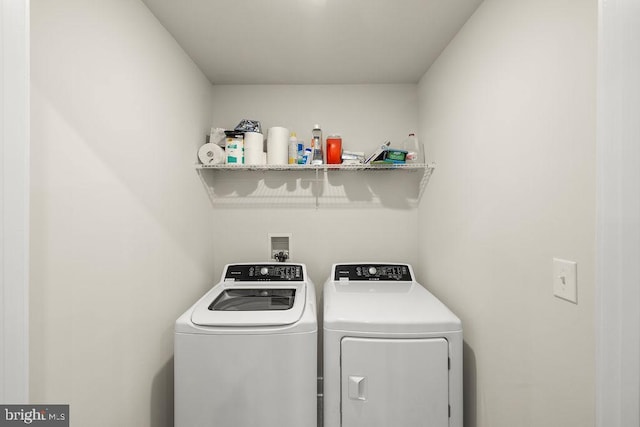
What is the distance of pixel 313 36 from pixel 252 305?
1.55 metres

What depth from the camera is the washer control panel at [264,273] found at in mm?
2084

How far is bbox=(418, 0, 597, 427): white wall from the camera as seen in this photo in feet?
2.98

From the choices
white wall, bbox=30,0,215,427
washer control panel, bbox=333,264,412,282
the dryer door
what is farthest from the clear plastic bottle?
white wall, bbox=30,0,215,427

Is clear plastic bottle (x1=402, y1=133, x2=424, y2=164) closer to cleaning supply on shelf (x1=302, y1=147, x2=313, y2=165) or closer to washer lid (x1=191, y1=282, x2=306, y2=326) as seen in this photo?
cleaning supply on shelf (x1=302, y1=147, x2=313, y2=165)

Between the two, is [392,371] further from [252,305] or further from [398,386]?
[252,305]

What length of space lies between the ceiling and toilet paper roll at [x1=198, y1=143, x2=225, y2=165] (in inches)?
21.9

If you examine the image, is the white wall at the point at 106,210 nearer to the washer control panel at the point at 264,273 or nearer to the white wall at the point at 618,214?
the washer control panel at the point at 264,273

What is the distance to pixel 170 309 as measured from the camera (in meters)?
1.66

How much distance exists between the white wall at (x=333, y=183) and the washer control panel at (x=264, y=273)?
0.23m

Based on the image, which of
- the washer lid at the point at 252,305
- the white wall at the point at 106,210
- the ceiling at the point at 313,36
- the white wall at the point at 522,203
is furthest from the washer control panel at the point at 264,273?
the ceiling at the point at 313,36

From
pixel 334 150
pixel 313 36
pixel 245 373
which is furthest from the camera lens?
pixel 334 150

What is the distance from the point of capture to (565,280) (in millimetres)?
958

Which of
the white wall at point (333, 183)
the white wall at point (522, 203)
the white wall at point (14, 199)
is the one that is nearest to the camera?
the white wall at point (14, 199)

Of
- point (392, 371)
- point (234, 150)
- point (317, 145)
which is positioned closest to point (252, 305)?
point (392, 371)
